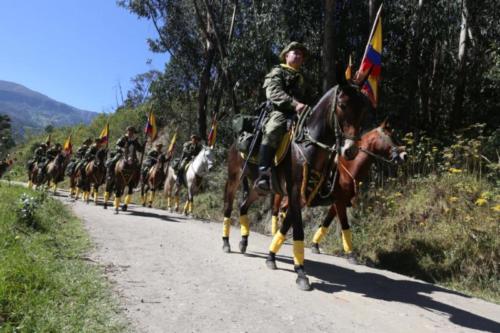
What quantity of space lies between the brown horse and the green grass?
4400 mm

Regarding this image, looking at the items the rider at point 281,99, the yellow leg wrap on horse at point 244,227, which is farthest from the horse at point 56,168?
the rider at point 281,99

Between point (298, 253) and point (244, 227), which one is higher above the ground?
point (244, 227)

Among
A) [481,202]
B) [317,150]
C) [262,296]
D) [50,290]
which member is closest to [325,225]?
[317,150]

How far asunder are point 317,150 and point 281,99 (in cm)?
90

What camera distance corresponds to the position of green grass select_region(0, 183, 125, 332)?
370 centimetres

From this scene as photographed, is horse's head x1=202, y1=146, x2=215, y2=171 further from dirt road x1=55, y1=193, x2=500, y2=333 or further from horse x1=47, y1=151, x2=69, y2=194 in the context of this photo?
horse x1=47, y1=151, x2=69, y2=194

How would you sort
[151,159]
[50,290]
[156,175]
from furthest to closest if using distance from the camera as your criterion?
[151,159] < [156,175] < [50,290]

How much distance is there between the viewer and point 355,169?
26.8 feet

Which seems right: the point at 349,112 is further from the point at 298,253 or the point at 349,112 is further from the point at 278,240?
the point at 278,240

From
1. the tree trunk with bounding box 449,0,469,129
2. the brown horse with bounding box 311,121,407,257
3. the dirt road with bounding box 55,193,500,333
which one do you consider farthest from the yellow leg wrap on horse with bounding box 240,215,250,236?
the tree trunk with bounding box 449,0,469,129

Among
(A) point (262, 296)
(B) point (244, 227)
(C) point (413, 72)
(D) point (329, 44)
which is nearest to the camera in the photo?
(A) point (262, 296)

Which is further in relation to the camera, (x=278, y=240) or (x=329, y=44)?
(x=329, y=44)

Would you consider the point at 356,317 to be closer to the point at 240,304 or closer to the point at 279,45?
the point at 240,304

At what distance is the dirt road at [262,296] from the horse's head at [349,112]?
1.91 meters
